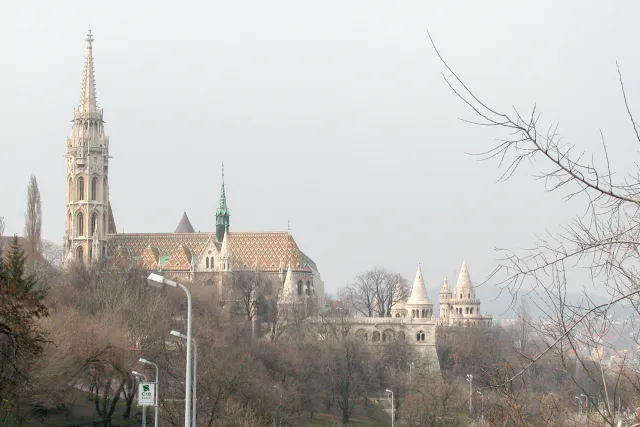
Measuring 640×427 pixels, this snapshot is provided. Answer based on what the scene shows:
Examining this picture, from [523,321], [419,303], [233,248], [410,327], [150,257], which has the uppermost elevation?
[233,248]

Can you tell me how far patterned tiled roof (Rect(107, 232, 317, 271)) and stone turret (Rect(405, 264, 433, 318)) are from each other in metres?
14.9

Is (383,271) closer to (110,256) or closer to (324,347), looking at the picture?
(110,256)

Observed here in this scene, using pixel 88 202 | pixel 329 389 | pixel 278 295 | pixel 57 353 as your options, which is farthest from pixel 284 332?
pixel 57 353

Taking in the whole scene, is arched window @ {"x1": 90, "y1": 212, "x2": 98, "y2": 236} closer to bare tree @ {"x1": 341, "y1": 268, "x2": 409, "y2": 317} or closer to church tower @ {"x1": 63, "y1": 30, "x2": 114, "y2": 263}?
church tower @ {"x1": 63, "y1": 30, "x2": 114, "y2": 263}

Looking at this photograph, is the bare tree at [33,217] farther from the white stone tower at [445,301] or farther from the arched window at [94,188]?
the white stone tower at [445,301]

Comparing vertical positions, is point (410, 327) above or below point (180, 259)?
below

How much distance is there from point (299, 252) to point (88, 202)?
25.1 meters

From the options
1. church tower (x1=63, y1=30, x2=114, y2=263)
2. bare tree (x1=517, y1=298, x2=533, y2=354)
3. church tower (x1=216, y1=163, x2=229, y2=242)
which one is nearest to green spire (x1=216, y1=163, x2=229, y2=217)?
church tower (x1=216, y1=163, x2=229, y2=242)

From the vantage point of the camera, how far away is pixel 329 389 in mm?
82125

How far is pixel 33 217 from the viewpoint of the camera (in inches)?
4173


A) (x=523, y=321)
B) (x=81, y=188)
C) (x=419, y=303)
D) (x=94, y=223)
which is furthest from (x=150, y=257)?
(x=523, y=321)

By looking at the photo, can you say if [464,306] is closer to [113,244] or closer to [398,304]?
[398,304]

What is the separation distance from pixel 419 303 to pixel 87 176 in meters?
40.4

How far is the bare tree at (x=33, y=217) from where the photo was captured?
339ft
